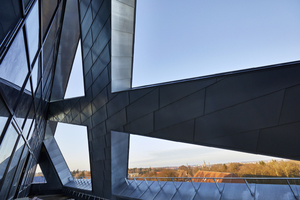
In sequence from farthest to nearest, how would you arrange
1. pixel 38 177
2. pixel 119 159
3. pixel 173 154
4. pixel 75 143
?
pixel 38 177
pixel 75 143
pixel 119 159
pixel 173 154

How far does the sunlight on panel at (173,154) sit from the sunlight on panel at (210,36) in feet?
12.0

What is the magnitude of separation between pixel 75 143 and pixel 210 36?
54.4 ft

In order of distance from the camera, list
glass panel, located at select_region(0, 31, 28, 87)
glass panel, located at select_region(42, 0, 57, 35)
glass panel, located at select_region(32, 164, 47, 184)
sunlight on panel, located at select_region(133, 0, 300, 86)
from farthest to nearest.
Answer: glass panel, located at select_region(32, 164, 47, 184) → sunlight on panel, located at select_region(133, 0, 300, 86) → glass panel, located at select_region(42, 0, 57, 35) → glass panel, located at select_region(0, 31, 28, 87)

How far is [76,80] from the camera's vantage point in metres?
16.1

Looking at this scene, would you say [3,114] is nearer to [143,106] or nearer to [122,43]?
[143,106]

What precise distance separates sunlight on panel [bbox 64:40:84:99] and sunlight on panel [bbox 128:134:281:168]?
6296 millimetres

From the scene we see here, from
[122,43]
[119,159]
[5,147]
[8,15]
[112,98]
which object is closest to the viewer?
[8,15]

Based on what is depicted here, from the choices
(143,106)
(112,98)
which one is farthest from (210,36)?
(112,98)

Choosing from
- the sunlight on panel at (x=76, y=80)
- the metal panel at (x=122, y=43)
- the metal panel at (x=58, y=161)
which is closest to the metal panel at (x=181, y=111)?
the metal panel at (x=122, y=43)

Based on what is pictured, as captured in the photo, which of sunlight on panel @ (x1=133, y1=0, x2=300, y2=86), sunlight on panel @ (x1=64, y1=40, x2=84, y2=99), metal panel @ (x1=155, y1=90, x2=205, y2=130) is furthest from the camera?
sunlight on panel @ (x1=64, y1=40, x2=84, y2=99)

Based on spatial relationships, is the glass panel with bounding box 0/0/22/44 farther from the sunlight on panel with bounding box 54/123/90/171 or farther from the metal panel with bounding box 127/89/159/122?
the sunlight on panel with bounding box 54/123/90/171

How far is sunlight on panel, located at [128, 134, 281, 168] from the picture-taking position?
8143 millimetres

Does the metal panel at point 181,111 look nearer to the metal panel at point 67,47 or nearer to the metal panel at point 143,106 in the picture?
the metal panel at point 143,106

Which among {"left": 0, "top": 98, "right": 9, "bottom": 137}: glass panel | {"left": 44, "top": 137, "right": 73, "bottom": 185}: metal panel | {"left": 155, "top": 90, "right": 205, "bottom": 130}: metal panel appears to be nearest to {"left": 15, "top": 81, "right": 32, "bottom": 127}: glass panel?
{"left": 0, "top": 98, "right": 9, "bottom": 137}: glass panel
